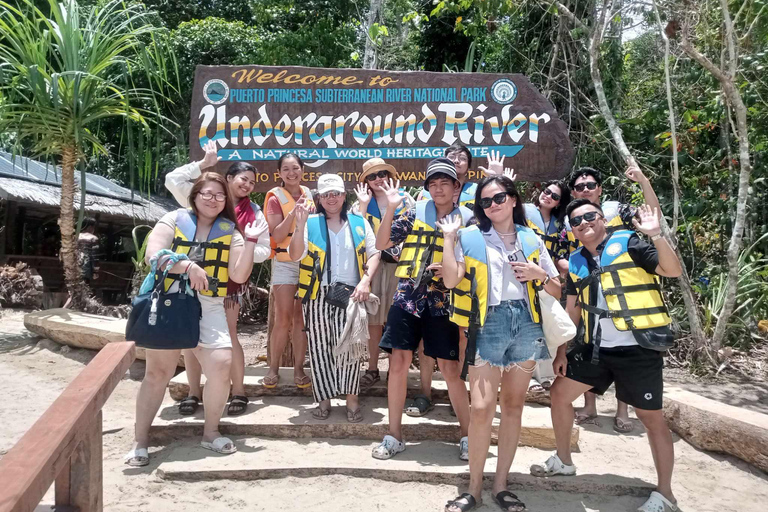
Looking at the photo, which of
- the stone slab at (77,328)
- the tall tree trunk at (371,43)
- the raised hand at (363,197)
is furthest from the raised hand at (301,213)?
the tall tree trunk at (371,43)

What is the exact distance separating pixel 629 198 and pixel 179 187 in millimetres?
5895

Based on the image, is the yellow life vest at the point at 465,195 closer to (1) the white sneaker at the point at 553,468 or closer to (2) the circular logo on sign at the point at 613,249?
(2) the circular logo on sign at the point at 613,249

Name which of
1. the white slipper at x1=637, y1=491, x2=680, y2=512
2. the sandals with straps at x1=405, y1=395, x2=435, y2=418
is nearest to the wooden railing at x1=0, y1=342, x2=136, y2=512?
the sandals with straps at x1=405, y1=395, x2=435, y2=418

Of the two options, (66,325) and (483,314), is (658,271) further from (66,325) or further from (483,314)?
(66,325)

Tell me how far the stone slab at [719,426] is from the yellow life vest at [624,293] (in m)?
1.35

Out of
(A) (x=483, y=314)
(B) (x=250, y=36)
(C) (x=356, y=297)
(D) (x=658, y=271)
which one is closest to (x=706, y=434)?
(D) (x=658, y=271)

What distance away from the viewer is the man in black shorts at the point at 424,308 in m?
3.50

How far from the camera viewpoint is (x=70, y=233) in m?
6.99

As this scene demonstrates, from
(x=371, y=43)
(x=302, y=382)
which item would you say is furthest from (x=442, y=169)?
(x=371, y=43)

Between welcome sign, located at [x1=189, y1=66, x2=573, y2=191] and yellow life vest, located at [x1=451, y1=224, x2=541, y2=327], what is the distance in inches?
86.1

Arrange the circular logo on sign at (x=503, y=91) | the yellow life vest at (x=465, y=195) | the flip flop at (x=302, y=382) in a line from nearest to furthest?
1. the yellow life vest at (x=465, y=195)
2. the flip flop at (x=302, y=382)
3. the circular logo on sign at (x=503, y=91)

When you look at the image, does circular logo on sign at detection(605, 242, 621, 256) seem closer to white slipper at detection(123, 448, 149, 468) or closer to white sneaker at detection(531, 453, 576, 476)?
white sneaker at detection(531, 453, 576, 476)

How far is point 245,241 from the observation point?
3.59 m

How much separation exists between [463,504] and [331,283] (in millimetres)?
1605
